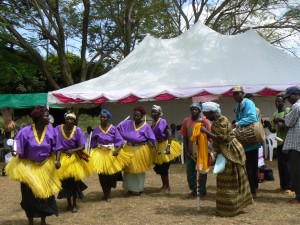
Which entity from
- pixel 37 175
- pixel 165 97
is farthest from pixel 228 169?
pixel 165 97

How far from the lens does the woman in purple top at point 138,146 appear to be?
7.05 metres

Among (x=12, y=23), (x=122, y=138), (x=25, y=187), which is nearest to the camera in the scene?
(x=25, y=187)

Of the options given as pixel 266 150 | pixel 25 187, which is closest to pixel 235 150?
pixel 25 187

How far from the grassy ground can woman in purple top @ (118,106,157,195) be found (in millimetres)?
317

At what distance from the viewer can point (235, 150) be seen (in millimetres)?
5398

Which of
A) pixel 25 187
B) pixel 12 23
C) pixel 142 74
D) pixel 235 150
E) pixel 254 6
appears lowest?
pixel 25 187

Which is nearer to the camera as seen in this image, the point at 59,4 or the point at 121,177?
the point at 121,177

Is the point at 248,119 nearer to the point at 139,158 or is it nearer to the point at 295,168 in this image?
the point at 295,168

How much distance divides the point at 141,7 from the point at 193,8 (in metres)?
3.08

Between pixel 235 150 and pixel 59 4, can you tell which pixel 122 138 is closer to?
pixel 235 150

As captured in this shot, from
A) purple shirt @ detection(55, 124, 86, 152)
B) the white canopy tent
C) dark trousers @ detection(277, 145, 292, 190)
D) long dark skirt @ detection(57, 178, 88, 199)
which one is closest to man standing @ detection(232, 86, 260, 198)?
dark trousers @ detection(277, 145, 292, 190)

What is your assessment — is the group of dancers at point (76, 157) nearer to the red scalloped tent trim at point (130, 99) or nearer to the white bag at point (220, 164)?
the white bag at point (220, 164)

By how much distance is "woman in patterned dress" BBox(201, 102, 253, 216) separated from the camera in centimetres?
533

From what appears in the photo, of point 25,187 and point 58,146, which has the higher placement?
point 58,146
